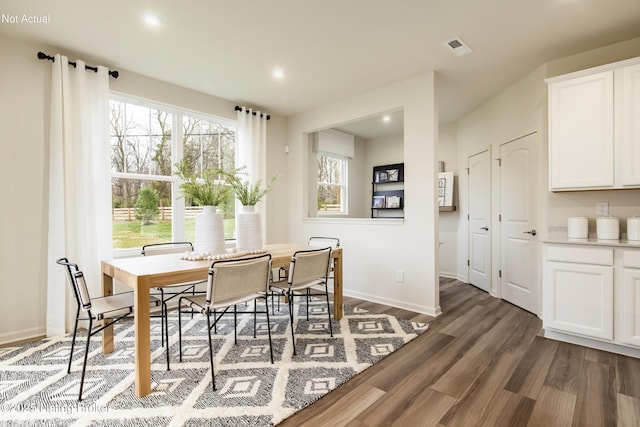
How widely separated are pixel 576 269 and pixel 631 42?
2.14 m

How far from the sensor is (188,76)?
11.8 ft

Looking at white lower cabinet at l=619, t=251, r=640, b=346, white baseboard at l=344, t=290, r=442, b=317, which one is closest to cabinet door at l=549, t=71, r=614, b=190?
white lower cabinet at l=619, t=251, r=640, b=346

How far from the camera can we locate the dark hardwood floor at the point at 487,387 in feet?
5.75

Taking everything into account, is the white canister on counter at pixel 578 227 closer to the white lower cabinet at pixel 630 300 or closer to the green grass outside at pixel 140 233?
the white lower cabinet at pixel 630 300

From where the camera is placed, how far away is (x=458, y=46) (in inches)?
114

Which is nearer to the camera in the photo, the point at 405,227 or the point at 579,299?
the point at 579,299

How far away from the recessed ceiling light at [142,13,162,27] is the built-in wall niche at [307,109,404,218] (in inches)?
110

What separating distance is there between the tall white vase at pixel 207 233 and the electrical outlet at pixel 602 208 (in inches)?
139

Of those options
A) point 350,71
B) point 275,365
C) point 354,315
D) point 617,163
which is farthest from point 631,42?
point 275,365

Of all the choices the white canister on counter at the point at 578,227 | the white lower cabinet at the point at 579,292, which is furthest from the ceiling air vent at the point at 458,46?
the white lower cabinet at the point at 579,292

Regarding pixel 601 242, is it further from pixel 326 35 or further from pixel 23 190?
pixel 23 190

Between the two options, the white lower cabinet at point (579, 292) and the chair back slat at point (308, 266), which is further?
the chair back slat at point (308, 266)

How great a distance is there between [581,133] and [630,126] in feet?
1.03

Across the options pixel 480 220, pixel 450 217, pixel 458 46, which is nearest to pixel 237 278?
pixel 458 46
